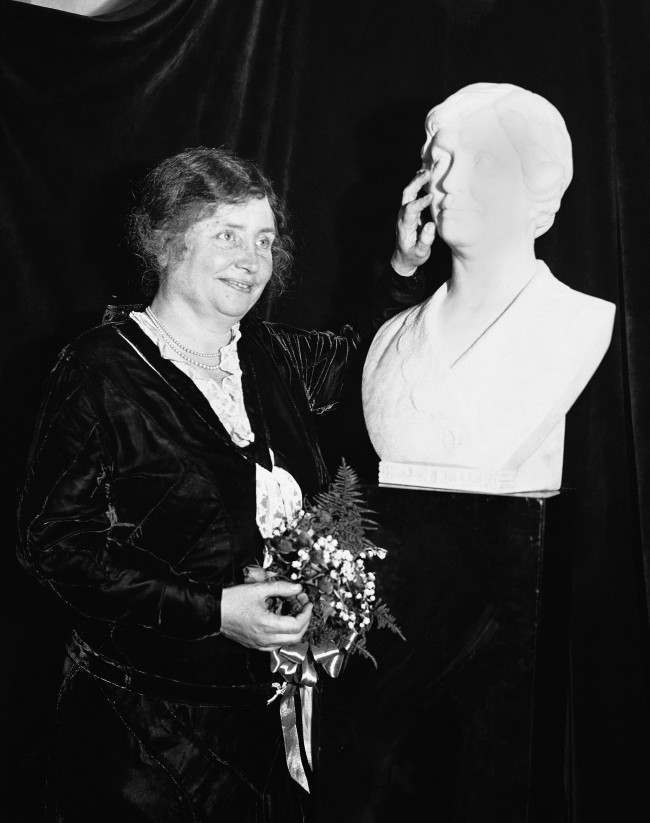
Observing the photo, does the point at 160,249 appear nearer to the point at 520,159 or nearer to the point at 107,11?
the point at 520,159

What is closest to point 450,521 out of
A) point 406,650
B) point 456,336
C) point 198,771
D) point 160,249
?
point 406,650

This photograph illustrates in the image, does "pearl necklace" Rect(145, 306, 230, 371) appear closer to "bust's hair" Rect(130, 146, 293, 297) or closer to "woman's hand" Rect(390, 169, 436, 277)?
"bust's hair" Rect(130, 146, 293, 297)

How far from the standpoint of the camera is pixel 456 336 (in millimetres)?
1984

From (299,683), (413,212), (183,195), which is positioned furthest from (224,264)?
(299,683)

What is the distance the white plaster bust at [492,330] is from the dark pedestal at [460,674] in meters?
0.13

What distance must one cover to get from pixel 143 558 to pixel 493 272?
38.3 inches

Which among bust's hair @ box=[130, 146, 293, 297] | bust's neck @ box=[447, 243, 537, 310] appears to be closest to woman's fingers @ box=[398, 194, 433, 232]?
bust's neck @ box=[447, 243, 537, 310]

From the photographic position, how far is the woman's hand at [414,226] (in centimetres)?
203

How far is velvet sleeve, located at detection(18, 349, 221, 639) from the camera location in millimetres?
1646

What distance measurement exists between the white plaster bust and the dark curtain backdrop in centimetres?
57

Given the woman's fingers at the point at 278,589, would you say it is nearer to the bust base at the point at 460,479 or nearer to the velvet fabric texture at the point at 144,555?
the velvet fabric texture at the point at 144,555

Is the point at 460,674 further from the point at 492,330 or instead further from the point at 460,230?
the point at 460,230

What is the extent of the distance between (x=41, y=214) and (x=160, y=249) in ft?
3.22

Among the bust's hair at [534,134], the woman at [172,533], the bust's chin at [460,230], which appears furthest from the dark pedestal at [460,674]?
the bust's hair at [534,134]
